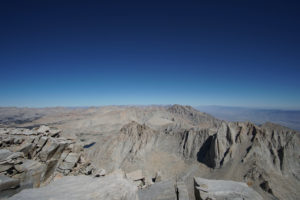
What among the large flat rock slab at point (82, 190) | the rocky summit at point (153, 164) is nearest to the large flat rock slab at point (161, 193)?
the rocky summit at point (153, 164)

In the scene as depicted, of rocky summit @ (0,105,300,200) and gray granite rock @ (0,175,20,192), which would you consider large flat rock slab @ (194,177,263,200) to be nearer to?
rocky summit @ (0,105,300,200)

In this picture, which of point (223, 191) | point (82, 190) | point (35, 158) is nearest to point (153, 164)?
point (82, 190)

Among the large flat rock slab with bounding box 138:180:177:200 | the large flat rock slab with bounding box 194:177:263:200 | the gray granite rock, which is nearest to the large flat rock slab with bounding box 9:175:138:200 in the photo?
the gray granite rock

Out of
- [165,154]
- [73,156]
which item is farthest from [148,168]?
[73,156]

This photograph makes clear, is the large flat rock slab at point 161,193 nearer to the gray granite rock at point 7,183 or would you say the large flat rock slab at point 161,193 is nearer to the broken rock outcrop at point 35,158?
the broken rock outcrop at point 35,158

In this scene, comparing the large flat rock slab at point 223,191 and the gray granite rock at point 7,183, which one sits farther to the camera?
the large flat rock slab at point 223,191
